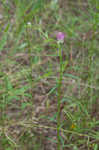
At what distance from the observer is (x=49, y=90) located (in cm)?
204

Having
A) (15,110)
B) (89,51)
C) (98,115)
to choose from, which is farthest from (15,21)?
(98,115)

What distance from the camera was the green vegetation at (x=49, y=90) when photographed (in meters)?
1.52

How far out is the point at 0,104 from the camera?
163 cm

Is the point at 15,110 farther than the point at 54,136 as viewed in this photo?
Yes

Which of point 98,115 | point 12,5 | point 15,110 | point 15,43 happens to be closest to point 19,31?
point 15,43

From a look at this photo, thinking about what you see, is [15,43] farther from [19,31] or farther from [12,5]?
[12,5]

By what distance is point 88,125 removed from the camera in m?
1.74

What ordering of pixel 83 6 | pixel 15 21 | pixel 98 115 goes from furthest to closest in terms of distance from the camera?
pixel 83 6
pixel 15 21
pixel 98 115

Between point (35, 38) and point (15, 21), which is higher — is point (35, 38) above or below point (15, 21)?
below

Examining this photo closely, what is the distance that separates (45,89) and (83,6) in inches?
46.8

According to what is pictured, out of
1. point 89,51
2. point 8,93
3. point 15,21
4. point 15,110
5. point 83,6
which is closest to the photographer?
point 8,93

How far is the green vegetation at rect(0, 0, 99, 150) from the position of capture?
4.97 feet

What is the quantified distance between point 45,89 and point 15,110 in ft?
1.14

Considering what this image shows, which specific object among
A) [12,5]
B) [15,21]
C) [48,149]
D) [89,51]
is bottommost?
[48,149]
